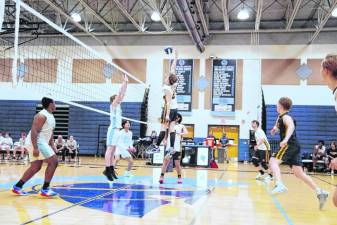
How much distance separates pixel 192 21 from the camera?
1772 centimetres

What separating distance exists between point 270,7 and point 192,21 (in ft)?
16.3

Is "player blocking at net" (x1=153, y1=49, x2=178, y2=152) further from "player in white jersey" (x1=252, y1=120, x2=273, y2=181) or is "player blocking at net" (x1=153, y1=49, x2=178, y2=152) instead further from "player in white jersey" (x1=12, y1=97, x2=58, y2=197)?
"player in white jersey" (x1=252, y1=120, x2=273, y2=181)

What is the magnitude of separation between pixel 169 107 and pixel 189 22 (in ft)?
34.8

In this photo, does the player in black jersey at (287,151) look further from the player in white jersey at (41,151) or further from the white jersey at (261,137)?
the white jersey at (261,137)

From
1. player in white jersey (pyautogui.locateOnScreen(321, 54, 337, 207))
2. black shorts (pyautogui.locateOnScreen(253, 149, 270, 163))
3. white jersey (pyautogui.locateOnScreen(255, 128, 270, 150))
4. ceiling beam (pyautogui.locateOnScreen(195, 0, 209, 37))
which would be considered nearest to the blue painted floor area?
player in white jersey (pyautogui.locateOnScreen(321, 54, 337, 207))

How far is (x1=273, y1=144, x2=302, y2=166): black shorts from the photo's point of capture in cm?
598

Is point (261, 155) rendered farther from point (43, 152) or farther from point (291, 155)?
point (43, 152)

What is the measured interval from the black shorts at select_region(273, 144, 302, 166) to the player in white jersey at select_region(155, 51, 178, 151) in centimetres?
244

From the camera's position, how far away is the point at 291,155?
602cm

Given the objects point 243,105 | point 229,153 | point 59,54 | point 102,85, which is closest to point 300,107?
point 243,105

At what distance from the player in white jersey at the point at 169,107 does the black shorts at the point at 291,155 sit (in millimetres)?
2436

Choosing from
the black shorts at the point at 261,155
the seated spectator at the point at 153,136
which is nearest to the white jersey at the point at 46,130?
the black shorts at the point at 261,155

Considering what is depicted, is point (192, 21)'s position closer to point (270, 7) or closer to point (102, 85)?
point (270, 7)

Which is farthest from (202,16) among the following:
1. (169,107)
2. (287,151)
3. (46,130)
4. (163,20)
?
(46,130)
